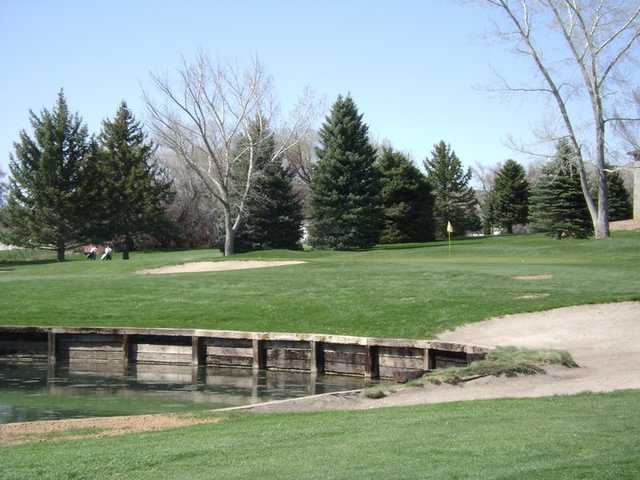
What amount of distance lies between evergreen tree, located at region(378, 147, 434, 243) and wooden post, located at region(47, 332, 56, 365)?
44410mm

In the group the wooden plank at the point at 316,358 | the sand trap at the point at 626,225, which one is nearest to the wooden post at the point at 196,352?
the wooden plank at the point at 316,358

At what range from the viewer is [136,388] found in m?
17.4

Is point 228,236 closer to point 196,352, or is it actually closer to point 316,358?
point 196,352

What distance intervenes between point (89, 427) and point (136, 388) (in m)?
6.54

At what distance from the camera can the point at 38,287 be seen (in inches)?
1070

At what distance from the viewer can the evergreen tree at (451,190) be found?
265 ft

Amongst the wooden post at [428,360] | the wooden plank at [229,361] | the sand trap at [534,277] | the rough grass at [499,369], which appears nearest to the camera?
the rough grass at [499,369]

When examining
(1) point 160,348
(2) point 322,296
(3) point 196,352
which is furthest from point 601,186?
(1) point 160,348

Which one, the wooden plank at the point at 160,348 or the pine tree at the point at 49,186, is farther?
the pine tree at the point at 49,186

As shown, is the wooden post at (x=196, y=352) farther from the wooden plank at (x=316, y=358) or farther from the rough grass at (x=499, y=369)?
the rough grass at (x=499, y=369)

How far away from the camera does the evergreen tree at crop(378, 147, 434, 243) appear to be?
2539 inches

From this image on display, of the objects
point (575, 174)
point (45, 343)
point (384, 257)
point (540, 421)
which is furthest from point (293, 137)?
point (540, 421)

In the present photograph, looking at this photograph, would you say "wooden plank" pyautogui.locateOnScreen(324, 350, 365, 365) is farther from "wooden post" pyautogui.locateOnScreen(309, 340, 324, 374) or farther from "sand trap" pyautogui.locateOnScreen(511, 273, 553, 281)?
"sand trap" pyautogui.locateOnScreen(511, 273, 553, 281)

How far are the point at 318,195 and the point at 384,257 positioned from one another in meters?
16.1
